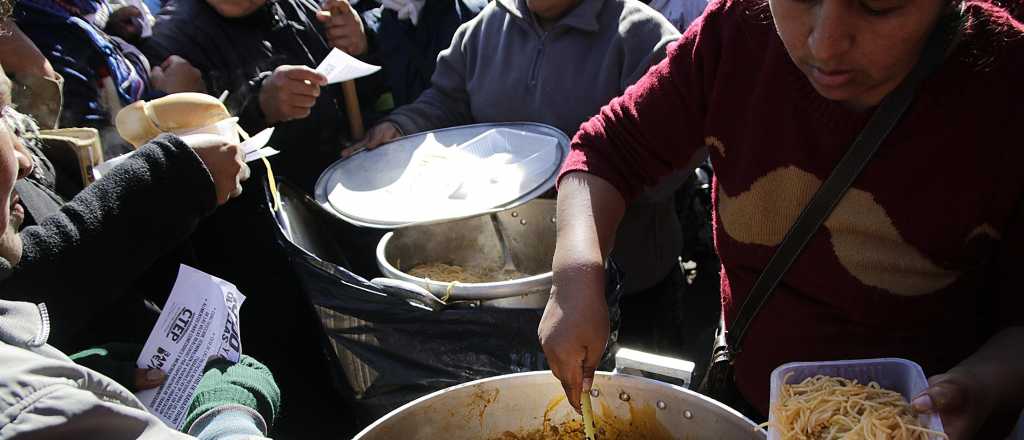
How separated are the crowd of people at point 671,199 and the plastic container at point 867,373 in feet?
0.12

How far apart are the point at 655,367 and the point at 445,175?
1008 mm

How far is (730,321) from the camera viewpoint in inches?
57.0

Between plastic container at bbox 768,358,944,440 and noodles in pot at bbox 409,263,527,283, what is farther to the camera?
noodles in pot at bbox 409,263,527,283

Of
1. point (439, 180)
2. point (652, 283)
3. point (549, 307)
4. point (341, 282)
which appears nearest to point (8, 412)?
point (549, 307)

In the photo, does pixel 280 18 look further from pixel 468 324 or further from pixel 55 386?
pixel 55 386

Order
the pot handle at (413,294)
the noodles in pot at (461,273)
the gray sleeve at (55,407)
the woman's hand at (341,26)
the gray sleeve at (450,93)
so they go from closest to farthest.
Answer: the gray sleeve at (55,407) → the pot handle at (413,294) → the noodles in pot at (461,273) → the gray sleeve at (450,93) → the woman's hand at (341,26)

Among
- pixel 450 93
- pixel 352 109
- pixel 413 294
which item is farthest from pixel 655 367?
pixel 352 109

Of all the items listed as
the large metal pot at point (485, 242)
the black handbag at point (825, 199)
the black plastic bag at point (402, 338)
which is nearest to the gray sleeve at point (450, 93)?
the large metal pot at point (485, 242)

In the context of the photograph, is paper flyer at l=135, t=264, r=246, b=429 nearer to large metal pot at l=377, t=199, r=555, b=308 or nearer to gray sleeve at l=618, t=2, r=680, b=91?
large metal pot at l=377, t=199, r=555, b=308

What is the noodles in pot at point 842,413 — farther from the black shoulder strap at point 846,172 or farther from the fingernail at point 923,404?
the black shoulder strap at point 846,172

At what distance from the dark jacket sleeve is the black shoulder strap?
4.30 feet

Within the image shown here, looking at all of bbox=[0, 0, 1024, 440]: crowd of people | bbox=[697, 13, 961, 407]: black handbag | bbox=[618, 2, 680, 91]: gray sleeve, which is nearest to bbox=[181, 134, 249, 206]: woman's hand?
bbox=[0, 0, 1024, 440]: crowd of people

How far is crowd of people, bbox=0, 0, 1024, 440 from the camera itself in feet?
3.45

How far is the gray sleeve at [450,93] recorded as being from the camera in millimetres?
2576
